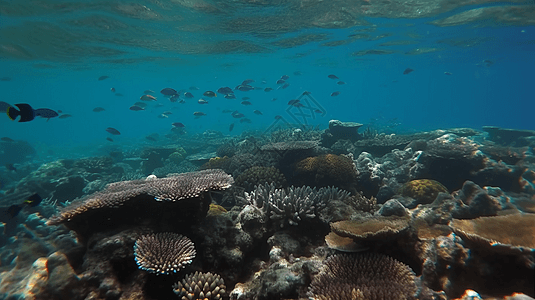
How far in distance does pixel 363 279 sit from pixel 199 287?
2103 millimetres

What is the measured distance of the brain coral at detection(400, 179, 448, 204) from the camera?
22.0ft

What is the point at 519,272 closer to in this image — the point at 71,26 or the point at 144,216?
the point at 144,216

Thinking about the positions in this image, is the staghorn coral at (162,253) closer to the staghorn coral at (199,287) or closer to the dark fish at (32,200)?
the staghorn coral at (199,287)

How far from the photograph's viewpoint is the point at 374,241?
11.5 ft

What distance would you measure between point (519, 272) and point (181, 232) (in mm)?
4452

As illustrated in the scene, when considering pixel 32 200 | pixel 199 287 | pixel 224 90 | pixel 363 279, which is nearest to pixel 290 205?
pixel 363 279

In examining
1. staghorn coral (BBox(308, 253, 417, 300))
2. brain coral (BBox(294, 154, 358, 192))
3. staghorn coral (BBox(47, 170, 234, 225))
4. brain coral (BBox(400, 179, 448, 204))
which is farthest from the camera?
brain coral (BBox(294, 154, 358, 192))

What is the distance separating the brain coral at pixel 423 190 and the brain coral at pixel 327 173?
59.1 inches

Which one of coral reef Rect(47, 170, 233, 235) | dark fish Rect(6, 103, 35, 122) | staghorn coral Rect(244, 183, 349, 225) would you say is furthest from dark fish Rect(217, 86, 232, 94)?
coral reef Rect(47, 170, 233, 235)

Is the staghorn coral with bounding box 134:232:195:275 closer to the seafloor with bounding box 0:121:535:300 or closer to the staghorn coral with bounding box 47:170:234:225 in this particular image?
the seafloor with bounding box 0:121:535:300

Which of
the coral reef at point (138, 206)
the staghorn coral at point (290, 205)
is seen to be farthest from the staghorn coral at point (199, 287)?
the staghorn coral at point (290, 205)

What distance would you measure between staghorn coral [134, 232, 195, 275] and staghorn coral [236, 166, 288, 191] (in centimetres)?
386

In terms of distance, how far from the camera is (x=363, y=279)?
9.48ft

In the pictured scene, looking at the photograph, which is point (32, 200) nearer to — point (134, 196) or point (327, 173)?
point (134, 196)
